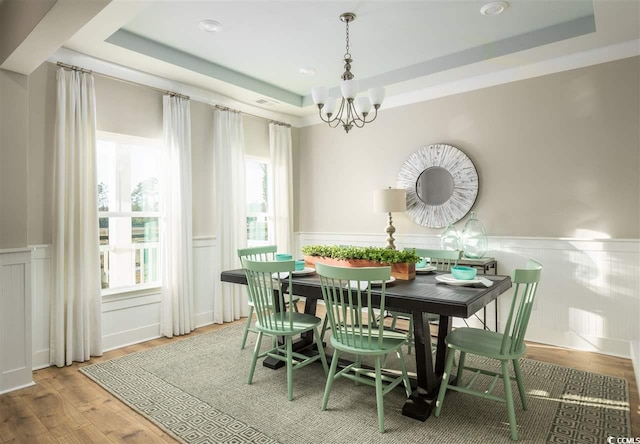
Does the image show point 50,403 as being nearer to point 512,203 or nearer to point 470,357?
point 470,357

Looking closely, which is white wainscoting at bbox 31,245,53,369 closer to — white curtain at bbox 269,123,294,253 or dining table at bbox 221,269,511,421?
dining table at bbox 221,269,511,421

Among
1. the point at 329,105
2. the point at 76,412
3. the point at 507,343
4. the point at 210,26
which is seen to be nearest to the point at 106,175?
the point at 210,26

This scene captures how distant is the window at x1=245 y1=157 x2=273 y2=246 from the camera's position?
5152 millimetres

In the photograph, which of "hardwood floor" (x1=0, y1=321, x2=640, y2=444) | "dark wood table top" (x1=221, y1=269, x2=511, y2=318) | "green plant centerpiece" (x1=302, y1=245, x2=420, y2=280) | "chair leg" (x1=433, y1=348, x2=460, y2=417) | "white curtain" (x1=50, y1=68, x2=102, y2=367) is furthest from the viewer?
"white curtain" (x1=50, y1=68, x2=102, y2=367)

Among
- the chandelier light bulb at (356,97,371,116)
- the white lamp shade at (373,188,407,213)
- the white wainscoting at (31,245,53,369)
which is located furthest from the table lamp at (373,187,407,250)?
the white wainscoting at (31,245,53,369)

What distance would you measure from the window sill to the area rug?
0.67 metres

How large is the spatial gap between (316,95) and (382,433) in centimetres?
237

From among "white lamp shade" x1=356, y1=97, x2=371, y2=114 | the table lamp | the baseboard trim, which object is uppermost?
"white lamp shade" x1=356, y1=97, x2=371, y2=114

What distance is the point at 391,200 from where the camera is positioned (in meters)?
→ 4.29

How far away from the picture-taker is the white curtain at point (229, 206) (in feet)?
14.9

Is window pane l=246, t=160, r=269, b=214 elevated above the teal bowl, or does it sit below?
above

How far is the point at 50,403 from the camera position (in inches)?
103

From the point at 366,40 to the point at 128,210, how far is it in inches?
111

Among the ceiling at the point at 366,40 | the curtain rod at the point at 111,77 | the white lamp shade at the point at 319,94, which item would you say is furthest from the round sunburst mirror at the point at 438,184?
the curtain rod at the point at 111,77
